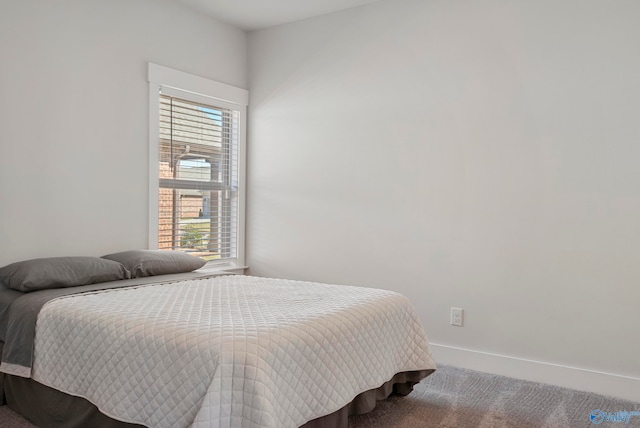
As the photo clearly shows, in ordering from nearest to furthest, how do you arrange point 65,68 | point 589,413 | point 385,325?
point 385,325 → point 589,413 → point 65,68

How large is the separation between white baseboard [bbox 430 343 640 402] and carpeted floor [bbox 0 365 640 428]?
2.7 inches

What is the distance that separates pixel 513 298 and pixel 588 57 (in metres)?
1.50

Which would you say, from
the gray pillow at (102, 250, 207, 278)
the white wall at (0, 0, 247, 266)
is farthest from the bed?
the white wall at (0, 0, 247, 266)

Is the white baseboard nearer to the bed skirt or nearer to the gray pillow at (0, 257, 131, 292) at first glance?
the bed skirt

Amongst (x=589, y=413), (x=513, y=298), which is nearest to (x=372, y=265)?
(x=513, y=298)

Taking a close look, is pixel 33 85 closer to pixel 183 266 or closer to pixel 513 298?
pixel 183 266

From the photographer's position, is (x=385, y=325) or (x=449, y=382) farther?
(x=449, y=382)

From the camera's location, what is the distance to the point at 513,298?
3275mm

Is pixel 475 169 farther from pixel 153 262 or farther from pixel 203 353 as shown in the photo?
pixel 203 353

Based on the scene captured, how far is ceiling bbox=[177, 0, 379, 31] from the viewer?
3.82 metres

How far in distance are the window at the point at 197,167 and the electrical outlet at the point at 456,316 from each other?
1883 mm

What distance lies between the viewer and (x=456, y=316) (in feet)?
11.5

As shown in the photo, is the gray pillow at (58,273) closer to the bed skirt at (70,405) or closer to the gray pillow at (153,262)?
the gray pillow at (153,262)

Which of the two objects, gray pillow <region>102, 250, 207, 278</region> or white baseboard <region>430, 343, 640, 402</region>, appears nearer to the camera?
white baseboard <region>430, 343, 640, 402</region>
